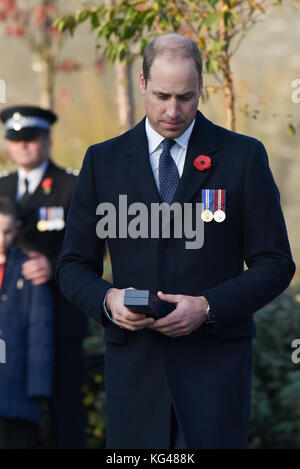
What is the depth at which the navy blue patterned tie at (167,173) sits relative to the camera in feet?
9.16

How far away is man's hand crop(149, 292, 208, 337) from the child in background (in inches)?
95.8

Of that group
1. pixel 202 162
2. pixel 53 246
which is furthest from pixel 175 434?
pixel 53 246

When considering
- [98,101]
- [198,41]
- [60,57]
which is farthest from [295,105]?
[198,41]

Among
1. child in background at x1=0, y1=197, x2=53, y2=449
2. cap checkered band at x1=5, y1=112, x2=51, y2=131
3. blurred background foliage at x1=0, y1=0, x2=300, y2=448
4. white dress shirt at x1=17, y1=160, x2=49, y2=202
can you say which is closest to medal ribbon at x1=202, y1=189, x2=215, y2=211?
blurred background foliage at x1=0, y1=0, x2=300, y2=448

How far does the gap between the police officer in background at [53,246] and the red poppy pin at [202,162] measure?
2.44 metres

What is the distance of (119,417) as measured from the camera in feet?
9.41

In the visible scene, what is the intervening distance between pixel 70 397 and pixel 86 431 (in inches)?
10.8

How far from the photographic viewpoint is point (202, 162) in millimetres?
2768

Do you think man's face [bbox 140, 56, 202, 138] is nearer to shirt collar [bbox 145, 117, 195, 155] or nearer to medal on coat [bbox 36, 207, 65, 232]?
shirt collar [bbox 145, 117, 195, 155]

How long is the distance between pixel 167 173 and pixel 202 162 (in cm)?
13

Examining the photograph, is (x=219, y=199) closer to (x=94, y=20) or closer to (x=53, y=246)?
(x=94, y=20)

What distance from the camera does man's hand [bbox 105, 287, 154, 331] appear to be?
255 cm

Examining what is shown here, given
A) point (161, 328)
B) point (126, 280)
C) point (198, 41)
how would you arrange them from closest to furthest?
point (161, 328) → point (126, 280) → point (198, 41)

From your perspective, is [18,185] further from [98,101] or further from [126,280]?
[98,101]
